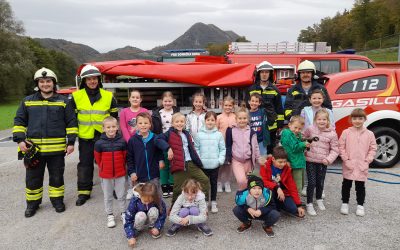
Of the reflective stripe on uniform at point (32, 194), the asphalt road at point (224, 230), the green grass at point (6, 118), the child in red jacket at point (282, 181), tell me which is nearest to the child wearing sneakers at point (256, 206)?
the asphalt road at point (224, 230)

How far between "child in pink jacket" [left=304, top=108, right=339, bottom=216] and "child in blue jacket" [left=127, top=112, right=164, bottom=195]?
197 centimetres

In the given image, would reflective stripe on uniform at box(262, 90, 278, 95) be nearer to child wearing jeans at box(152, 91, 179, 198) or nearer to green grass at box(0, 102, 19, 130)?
child wearing jeans at box(152, 91, 179, 198)

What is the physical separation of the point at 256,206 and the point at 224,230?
47 centimetres

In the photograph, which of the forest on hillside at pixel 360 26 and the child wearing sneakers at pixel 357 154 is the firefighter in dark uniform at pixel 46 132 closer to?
the child wearing sneakers at pixel 357 154

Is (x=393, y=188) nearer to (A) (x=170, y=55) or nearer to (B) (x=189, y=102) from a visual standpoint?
(B) (x=189, y=102)

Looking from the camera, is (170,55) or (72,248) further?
(170,55)

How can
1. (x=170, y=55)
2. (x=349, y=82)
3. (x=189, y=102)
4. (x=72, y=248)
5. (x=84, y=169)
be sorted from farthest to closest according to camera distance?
(x=170, y=55) < (x=349, y=82) < (x=189, y=102) < (x=84, y=169) < (x=72, y=248)

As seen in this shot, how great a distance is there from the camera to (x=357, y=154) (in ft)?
13.0

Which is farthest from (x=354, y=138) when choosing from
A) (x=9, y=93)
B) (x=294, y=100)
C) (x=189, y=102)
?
(x=9, y=93)

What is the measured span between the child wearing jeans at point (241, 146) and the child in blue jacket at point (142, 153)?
1.01m

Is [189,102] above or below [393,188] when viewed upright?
above

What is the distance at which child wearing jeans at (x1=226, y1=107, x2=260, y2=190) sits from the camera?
4254mm

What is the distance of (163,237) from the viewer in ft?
11.7

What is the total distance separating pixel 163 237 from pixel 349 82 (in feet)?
14.0
